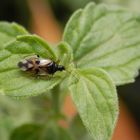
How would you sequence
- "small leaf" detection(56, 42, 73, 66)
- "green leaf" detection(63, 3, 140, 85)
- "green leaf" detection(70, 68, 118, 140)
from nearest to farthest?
1. "green leaf" detection(70, 68, 118, 140)
2. "small leaf" detection(56, 42, 73, 66)
3. "green leaf" detection(63, 3, 140, 85)

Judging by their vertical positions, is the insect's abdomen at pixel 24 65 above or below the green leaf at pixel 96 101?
above

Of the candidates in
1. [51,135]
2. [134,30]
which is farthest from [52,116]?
[134,30]

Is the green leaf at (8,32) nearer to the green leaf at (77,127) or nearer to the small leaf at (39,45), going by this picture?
the small leaf at (39,45)

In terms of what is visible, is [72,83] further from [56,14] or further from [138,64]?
[56,14]

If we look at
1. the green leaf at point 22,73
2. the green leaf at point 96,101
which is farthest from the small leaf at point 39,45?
the green leaf at point 96,101

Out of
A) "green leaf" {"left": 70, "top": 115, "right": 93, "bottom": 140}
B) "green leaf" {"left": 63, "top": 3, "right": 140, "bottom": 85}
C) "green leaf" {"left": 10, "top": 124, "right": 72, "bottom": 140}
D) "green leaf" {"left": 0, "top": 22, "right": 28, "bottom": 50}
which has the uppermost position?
"green leaf" {"left": 0, "top": 22, "right": 28, "bottom": 50}

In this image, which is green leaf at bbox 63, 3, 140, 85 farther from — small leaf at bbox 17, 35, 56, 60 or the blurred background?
the blurred background

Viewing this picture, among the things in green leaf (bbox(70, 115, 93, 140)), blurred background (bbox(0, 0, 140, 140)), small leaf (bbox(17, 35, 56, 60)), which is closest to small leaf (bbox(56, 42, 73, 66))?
small leaf (bbox(17, 35, 56, 60))
